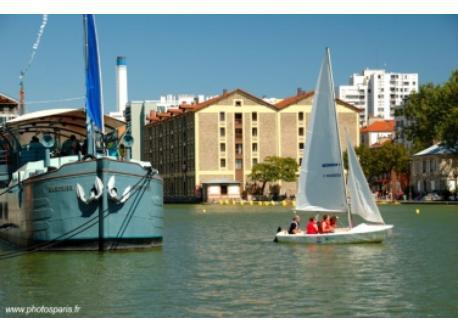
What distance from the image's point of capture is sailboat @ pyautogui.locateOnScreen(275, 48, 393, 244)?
41688 millimetres

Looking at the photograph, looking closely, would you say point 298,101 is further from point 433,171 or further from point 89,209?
point 89,209

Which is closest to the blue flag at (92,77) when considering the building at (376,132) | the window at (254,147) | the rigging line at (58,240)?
the rigging line at (58,240)

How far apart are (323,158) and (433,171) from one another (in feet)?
270

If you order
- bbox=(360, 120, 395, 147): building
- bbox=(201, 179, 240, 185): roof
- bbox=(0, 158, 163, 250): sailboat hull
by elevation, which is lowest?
bbox=(0, 158, 163, 250): sailboat hull

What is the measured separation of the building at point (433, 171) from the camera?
117037 mm

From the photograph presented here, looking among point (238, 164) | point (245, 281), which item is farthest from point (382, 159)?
point (245, 281)

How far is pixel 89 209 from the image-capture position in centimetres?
3328

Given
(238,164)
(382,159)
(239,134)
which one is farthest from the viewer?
(238,164)

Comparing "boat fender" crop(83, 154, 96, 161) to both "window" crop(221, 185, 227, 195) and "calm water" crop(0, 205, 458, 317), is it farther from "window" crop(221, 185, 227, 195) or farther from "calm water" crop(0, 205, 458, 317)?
"window" crop(221, 185, 227, 195)

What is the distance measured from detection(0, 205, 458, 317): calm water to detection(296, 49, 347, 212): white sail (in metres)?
3.23

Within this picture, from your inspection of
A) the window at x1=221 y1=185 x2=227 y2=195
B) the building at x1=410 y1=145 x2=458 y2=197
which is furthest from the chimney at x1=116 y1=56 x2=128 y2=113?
the building at x1=410 y1=145 x2=458 y2=197

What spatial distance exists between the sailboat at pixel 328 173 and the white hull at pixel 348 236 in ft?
4.21

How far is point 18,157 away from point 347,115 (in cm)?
9216

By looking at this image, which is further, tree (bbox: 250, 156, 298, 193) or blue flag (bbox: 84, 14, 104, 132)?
tree (bbox: 250, 156, 298, 193)
